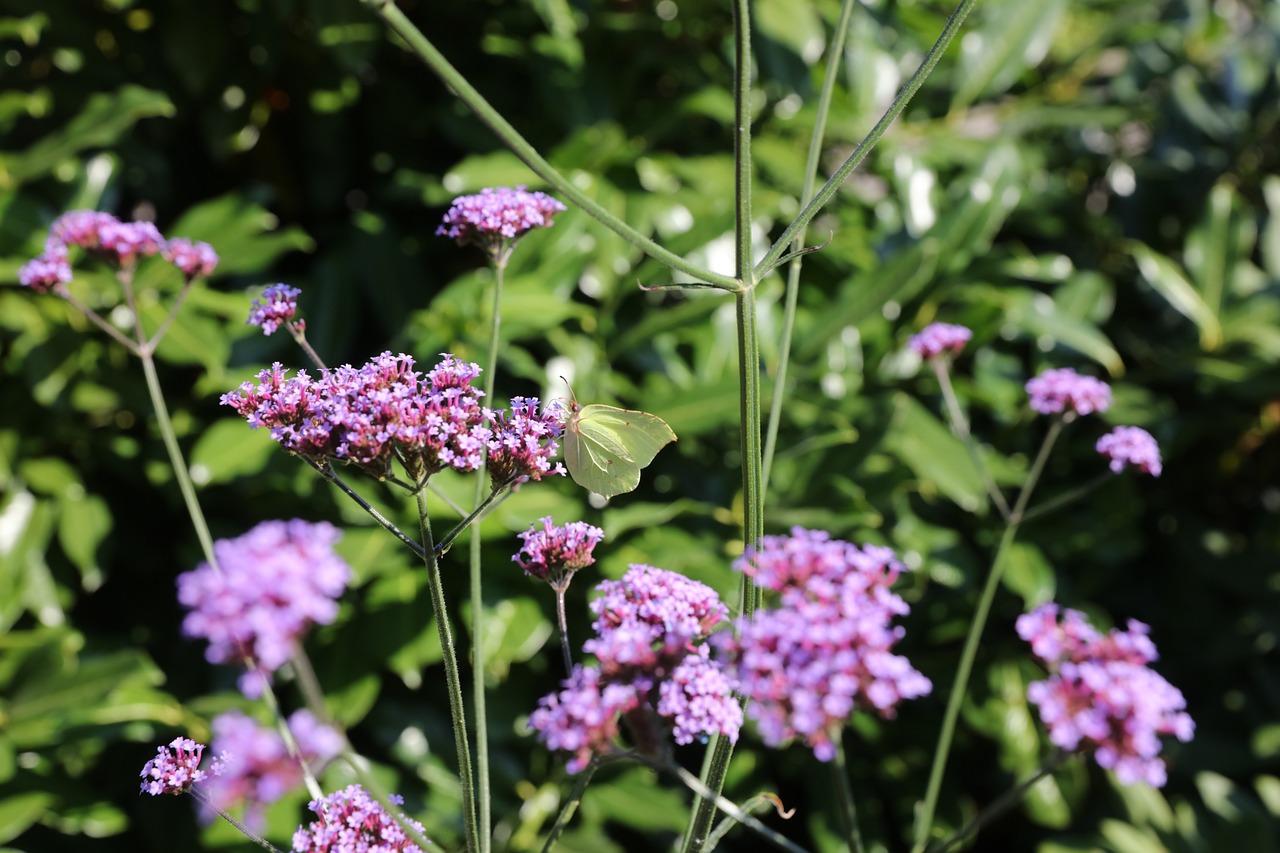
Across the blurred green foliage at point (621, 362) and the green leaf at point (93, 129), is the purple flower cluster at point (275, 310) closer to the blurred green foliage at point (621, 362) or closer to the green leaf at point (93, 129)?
the blurred green foliage at point (621, 362)

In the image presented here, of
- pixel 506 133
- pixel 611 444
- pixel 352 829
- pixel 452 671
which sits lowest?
pixel 352 829

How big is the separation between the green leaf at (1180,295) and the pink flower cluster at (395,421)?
2.03 meters

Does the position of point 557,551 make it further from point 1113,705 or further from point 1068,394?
point 1068,394

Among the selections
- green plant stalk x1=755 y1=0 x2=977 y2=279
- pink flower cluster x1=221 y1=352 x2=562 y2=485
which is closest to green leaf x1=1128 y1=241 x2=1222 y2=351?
green plant stalk x1=755 y1=0 x2=977 y2=279

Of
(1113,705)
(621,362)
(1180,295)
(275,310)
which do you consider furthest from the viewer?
(1180,295)

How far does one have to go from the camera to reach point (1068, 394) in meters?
1.28

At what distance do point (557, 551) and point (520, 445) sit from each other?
11 cm

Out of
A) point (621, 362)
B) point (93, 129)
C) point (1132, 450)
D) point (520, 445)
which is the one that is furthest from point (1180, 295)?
point (93, 129)

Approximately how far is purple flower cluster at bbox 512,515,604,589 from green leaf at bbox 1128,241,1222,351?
2.00 m

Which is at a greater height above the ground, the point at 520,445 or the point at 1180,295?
the point at 1180,295

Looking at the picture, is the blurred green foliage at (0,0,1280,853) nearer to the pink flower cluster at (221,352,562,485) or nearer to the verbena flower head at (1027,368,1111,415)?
the verbena flower head at (1027,368,1111,415)

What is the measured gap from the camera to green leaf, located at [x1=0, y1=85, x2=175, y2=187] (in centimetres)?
189

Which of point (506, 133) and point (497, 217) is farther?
point (497, 217)

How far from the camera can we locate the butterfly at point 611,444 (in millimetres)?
1006
